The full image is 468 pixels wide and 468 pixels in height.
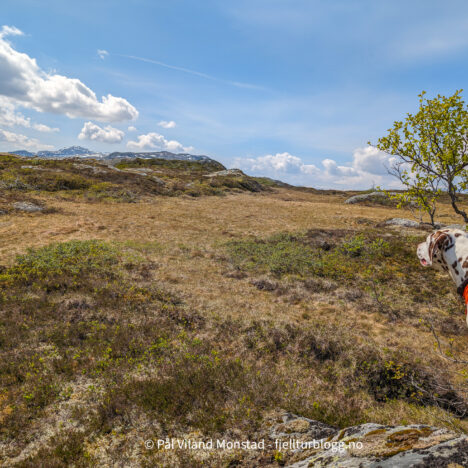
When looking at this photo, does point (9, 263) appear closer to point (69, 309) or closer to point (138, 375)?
point (69, 309)

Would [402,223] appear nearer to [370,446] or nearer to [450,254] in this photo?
[450,254]

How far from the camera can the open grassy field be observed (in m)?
5.47

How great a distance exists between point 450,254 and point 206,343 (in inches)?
287

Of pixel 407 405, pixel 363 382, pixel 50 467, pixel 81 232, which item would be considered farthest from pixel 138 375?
pixel 81 232

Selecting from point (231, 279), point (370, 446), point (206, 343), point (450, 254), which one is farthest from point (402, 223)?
point (370, 446)

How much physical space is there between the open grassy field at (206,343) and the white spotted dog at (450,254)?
6.93ft

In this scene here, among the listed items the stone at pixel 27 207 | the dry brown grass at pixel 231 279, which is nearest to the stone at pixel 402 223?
the dry brown grass at pixel 231 279

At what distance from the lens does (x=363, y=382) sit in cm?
721

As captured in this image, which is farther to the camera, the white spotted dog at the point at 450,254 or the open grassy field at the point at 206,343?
the open grassy field at the point at 206,343

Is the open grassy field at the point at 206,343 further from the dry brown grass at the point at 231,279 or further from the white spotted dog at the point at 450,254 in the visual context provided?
the white spotted dog at the point at 450,254

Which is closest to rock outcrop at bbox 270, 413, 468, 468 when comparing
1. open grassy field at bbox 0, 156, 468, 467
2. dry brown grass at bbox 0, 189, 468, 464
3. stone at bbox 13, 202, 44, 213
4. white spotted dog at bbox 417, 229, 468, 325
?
open grassy field at bbox 0, 156, 468, 467

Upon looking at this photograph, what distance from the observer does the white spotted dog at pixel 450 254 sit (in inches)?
137

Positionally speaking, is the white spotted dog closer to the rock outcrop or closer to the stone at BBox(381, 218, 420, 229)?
the rock outcrop

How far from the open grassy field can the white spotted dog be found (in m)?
2.11
